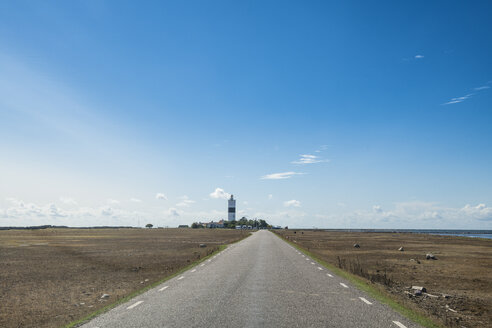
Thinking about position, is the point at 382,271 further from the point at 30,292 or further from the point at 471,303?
the point at 30,292

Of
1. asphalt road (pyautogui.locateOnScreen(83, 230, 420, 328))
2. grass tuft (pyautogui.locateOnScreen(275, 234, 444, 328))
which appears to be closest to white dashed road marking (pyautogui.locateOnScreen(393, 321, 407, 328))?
asphalt road (pyautogui.locateOnScreen(83, 230, 420, 328))

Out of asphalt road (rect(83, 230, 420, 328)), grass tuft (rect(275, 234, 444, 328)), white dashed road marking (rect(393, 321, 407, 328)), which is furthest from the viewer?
grass tuft (rect(275, 234, 444, 328))

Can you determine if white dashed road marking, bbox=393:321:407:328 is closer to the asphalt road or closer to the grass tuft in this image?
the asphalt road

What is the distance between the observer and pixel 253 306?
922 cm

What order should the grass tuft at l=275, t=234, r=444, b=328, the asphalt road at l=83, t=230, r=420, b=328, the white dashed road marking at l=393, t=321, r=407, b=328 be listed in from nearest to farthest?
the white dashed road marking at l=393, t=321, r=407, b=328, the asphalt road at l=83, t=230, r=420, b=328, the grass tuft at l=275, t=234, r=444, b=328

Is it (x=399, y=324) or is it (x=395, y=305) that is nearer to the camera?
(x=399, y=324)

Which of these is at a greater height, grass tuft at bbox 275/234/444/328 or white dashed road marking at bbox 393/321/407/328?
white dashed road marking at bbox 393/321/407/328

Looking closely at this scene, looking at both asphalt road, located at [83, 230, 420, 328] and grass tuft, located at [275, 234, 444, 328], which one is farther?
grass tuft, located at [275, 234, 444, 328]

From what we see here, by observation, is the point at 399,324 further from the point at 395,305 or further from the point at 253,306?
the point at 253,306

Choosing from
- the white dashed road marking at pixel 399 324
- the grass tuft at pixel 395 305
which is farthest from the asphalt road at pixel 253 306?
the grass tuft at pixel 395 305

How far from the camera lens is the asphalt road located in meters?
7.74

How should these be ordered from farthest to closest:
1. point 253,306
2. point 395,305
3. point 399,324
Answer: point 395,305 < point 253,306 < point 399,324

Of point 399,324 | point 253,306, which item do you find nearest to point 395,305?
point 399,324

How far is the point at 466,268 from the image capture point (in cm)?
2155
